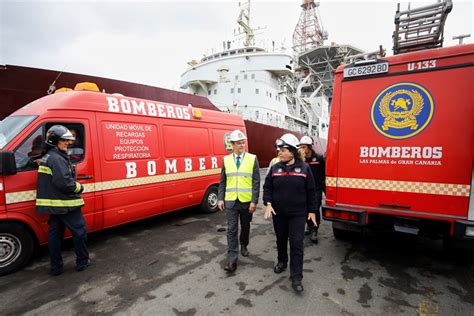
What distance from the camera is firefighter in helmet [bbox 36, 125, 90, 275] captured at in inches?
109

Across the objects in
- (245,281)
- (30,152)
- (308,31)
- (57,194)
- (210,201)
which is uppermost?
(308,31)

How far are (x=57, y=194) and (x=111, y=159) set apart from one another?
105 centimetres

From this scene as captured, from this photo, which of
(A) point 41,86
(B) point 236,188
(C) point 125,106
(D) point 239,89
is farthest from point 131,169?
(D) point 239,89

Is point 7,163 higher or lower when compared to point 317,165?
higher

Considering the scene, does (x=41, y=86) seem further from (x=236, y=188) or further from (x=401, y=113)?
(x=401, y=113)

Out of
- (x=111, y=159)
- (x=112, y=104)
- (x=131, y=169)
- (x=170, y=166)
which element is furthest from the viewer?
(x=170, y=166)

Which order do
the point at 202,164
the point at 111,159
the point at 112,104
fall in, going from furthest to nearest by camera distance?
the point at 202,164 < the point at 112,104 < the point at 111,159

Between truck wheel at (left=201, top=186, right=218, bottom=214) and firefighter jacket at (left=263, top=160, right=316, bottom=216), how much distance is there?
303 cm

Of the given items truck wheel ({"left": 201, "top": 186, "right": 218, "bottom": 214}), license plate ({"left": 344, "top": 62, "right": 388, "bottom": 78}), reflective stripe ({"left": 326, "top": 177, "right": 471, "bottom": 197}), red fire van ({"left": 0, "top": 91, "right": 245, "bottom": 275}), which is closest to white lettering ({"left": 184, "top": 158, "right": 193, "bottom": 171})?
red fire van ({"left": 0, "top": 91, "right": 245, "bottom": 275})

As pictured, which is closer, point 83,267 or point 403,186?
point 403,186

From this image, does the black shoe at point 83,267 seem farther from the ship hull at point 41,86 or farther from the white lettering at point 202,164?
the ship hull at point 41,86

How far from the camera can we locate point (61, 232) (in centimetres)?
296

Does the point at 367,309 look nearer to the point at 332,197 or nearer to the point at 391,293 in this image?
the point at 391,293

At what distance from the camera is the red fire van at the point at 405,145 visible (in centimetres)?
262
